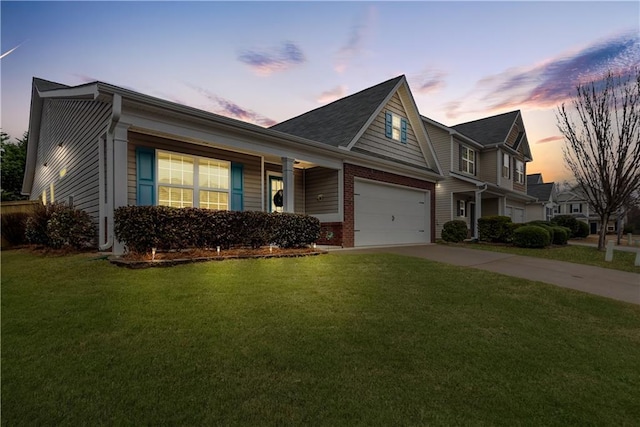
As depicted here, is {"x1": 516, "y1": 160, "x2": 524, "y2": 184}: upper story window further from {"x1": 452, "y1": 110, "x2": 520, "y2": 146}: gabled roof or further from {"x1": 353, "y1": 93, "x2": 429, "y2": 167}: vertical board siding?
{"x1": 353, "y1": 93, "x2": 429, "y2": 167}: vertical board siding

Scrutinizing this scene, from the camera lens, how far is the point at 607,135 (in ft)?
45.3

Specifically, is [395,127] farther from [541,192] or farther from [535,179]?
[535,179]

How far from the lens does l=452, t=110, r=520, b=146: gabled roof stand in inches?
867

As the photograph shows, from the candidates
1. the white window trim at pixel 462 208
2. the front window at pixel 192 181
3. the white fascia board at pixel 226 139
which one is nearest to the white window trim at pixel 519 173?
the white window trim at pixel 462 208

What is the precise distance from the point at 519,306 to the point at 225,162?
7.63 metres

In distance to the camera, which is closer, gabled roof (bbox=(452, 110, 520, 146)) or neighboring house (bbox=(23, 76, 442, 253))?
neighboring house (bbox=(23, 76, 442, 253))

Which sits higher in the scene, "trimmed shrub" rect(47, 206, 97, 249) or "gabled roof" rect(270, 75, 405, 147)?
"gabled roof" rect(270, 75, 405, 147)

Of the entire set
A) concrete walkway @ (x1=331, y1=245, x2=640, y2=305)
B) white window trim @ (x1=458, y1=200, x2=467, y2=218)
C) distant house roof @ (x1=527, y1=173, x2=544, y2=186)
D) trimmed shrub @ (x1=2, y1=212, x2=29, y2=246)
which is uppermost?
distant house roof @ (x1=527, y1=173, x2=544, y2=186)

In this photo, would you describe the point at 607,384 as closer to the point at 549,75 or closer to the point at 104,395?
the point at 104,395

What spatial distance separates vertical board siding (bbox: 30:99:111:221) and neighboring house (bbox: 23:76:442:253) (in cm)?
3

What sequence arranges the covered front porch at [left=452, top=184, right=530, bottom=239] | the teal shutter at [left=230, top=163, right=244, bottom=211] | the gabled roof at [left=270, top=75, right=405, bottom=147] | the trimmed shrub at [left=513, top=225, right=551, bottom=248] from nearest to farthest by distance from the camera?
the teal shutter at [left=230, top=163, right=244, bottom=211]
the gabled roof at [left=270, top=75, right=405, bottom=147]
the trimmed shrub at [left=513, top=225, right=551, bottom=248]
the covered front porch at [left=452, top=184, right=530, bottom=239]

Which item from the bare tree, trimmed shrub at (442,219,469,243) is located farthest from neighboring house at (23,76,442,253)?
the bare tree

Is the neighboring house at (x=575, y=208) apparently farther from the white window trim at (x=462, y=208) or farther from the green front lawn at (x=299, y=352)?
the green front lawn at (x=299, y=352)

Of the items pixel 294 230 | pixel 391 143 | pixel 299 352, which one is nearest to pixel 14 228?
pixel 294 230
